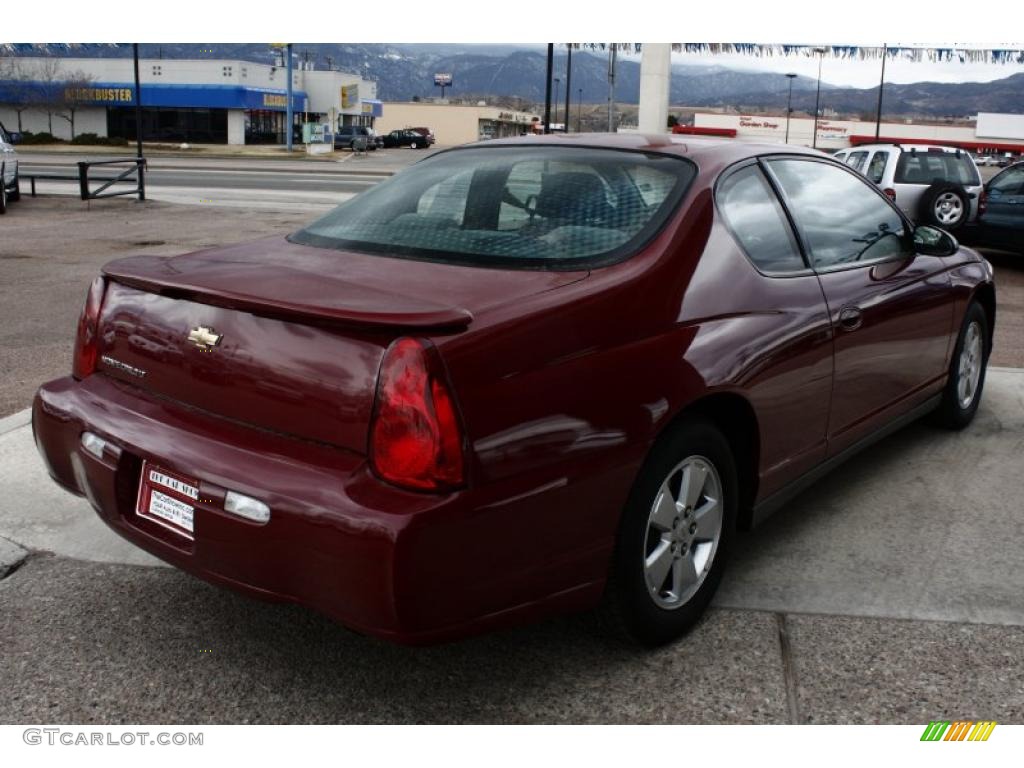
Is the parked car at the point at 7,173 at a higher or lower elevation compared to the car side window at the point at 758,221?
lower

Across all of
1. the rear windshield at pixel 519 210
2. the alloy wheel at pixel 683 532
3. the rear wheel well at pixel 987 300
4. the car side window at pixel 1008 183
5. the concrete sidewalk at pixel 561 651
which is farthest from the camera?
the car side window at pixel 1008 183

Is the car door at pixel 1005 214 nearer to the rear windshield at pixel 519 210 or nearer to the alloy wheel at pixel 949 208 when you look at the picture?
the alloy wheel at pixel 949 208

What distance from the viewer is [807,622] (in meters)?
3.43

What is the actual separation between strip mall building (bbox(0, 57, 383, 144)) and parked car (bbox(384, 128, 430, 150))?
8.29m

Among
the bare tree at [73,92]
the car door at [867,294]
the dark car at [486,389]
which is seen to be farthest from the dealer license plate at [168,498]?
the bare tree at [73,92]

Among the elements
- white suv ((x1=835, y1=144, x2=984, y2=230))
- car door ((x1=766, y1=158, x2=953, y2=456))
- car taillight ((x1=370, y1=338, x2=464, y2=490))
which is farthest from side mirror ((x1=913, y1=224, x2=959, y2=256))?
white suv ((x1=835, y1=144, x2=984, y2=230))

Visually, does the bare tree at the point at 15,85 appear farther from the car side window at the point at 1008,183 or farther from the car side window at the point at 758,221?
the car side window at the point at 758,221

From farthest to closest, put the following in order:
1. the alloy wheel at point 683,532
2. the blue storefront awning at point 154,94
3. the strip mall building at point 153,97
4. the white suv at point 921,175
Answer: the strip mall building at point 153,97, the blue storefront awning at point 154,94, the white suv at point 921,175, the alloy wheel at point 683,532

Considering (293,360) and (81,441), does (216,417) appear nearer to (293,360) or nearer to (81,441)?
(293,360)

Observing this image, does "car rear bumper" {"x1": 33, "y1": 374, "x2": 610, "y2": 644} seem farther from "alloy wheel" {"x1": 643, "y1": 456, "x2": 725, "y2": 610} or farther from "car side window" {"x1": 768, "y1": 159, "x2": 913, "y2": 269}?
"car side window" {"x1": 768, "y1": 159, "x2": 913, "y2": 269}

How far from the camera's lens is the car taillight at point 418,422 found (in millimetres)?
2494

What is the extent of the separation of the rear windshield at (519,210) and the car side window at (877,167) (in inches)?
506

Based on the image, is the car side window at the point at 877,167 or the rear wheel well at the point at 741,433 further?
the car side window at the point at 877,167

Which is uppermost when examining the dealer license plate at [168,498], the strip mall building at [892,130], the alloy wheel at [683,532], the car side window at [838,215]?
the strip mall building at [892,130]
